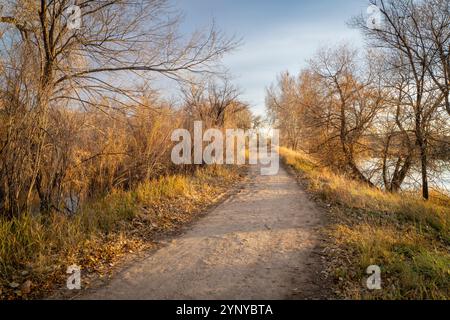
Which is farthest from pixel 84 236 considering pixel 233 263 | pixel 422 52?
pixel 422 52

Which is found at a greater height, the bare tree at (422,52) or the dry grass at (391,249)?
the bare tree at (422,52)

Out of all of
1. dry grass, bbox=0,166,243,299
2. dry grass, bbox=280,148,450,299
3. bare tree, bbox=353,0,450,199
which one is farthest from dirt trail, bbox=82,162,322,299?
bare tree, bbox=353,0,450,199

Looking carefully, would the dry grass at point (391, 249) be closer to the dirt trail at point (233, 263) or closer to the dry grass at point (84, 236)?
the dirt trail at point (233, 263)

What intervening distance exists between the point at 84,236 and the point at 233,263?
2.59 metres

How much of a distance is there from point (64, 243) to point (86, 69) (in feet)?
15.1

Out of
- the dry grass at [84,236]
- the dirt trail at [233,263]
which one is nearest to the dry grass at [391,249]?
the dirt trail at [233,263]

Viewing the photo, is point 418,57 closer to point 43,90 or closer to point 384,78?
point 384,78

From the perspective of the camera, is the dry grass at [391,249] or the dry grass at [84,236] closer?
the dry grass at [391,249]

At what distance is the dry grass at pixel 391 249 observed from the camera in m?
3.49

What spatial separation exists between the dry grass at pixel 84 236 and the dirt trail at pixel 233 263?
2.01ft

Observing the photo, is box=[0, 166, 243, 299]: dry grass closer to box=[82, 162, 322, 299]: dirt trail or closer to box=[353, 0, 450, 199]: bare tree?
box=[82, 162, 322, 299]: dirt trail

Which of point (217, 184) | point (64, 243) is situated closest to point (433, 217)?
point (217, 184)

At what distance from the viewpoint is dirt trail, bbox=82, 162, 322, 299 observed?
11.4 feet

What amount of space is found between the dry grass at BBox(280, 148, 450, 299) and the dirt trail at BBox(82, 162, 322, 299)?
0.46m
